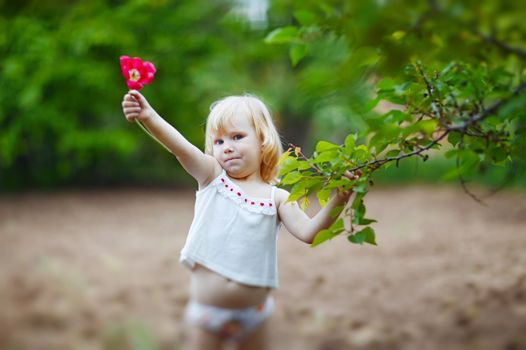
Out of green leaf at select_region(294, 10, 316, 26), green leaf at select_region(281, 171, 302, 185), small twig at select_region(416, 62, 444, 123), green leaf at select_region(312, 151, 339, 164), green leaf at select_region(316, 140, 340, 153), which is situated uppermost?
green leaf at select_region(294, 10, 316, 26)

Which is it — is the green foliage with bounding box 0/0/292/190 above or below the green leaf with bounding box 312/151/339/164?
above

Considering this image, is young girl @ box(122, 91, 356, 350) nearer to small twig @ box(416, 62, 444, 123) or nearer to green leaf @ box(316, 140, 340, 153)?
green leaf @ box(316, 140, 340, 153)

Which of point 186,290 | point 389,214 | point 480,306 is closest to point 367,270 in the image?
point 480,306

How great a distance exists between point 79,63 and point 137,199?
8.04 ft

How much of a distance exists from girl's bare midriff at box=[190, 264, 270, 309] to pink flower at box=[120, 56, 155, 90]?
0.66 meters

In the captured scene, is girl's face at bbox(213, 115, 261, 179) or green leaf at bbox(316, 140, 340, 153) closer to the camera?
green leaf at bbox(316, 140, 340, 153)

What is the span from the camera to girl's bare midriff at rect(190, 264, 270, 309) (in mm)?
1721

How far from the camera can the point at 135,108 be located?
1.38m

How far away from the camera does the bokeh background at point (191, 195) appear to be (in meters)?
1.20

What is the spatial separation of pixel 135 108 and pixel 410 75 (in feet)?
2.35

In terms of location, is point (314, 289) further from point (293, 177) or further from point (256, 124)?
point (293, 177)

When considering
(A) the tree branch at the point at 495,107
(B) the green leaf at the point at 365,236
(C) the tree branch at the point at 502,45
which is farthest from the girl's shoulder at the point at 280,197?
(C) the tree branch at the point at 502,45

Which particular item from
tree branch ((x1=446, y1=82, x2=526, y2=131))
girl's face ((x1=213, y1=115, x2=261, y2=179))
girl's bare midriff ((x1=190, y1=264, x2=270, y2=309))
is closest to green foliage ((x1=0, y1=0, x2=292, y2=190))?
girl's bare midriff ((x1=190, y1=264, x2=270, y2=309))

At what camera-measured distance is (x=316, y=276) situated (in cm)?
427
